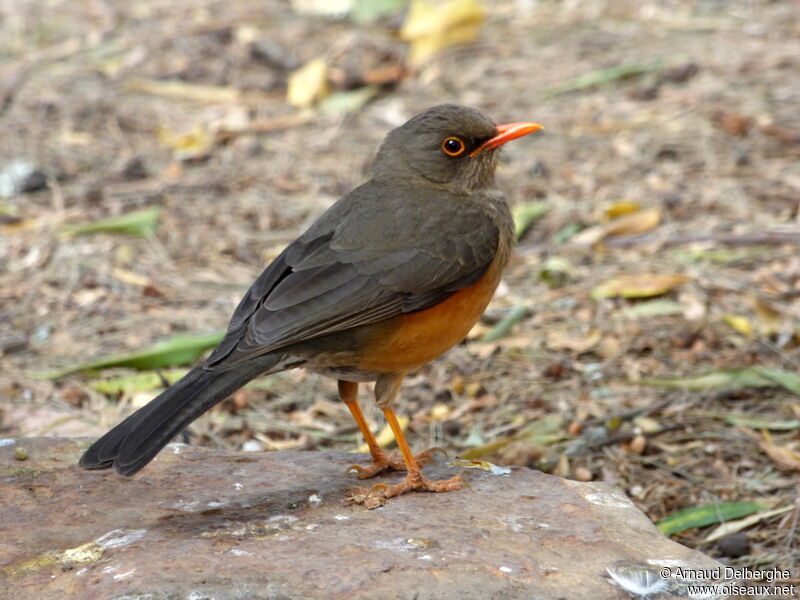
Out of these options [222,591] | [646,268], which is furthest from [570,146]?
[222,591]

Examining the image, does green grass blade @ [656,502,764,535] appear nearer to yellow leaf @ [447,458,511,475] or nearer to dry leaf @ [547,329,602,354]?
yellow leaf @ [447,458,511,475]

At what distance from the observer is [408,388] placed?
662 cm

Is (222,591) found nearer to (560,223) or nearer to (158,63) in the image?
(560,223)

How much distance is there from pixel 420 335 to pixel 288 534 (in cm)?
119

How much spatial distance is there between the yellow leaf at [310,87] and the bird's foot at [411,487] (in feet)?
21.8

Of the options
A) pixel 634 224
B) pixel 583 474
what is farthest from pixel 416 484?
pixel 634 224

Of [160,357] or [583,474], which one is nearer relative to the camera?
[583,474]

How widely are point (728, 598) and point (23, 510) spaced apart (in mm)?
2525

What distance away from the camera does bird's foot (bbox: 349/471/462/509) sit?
4324 millimetres

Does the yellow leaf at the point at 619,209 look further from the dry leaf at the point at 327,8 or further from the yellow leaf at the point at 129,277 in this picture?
the dry leaf at the point at 327,8

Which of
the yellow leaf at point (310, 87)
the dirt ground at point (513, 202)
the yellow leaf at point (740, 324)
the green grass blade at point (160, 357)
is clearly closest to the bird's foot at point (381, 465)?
the dirt ground at point (513, 202)

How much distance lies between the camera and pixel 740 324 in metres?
6.58

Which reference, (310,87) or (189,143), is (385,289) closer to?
(189,143)

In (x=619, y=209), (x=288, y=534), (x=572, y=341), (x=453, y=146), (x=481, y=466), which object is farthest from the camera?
(x=619, y=209)
